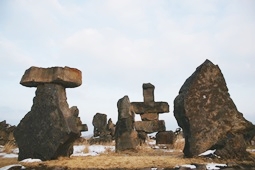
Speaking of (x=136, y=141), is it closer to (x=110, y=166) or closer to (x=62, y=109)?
(x=62, y=109)

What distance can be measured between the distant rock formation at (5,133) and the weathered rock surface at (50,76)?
9119 mm

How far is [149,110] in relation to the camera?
12852 mm

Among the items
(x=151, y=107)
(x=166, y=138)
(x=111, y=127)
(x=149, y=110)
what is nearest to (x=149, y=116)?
(x=149, y=110)

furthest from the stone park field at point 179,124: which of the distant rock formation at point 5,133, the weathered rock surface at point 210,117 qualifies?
the distant rock formation at point 5,133

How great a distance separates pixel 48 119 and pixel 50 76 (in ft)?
3.47

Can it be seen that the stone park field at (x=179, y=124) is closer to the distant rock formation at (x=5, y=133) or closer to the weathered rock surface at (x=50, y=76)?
the weathered rock surface at (x=50, y=76)

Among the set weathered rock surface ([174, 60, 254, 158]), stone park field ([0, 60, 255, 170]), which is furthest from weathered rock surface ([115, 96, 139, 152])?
weathered rock surface ([174, 60, 254, 158])

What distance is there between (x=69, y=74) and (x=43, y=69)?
66 cm

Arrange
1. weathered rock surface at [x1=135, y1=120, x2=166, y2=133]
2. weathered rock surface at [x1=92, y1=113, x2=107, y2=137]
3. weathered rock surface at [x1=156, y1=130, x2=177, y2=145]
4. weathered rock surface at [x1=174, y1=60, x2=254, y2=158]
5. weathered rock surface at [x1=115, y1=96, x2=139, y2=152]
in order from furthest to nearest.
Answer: weathered rock surface at [x1=92, y1=113, x2=107, y2=137] < weathered rock surface at [x1=135, y1=120, x2=166, y2=133] < weathered rock surface at [x1=156, y1=130, x2=177, y2=145] < weathered rock surface at [x1=115, y1=96, x2=139, y2=152] < weathered rock surface at [x1=174, y1=60, x2=254, y2=158]

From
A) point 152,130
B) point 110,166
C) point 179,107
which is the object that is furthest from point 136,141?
point 110,166

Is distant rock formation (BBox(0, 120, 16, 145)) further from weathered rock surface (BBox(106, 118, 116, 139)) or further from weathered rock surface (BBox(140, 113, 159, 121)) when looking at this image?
weathered rock surface (BBox(140, 113, 159, 121))

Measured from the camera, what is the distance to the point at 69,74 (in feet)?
22.4

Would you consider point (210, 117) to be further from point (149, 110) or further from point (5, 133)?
point (5, 133)

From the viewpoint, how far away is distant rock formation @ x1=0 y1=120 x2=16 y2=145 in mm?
14766
